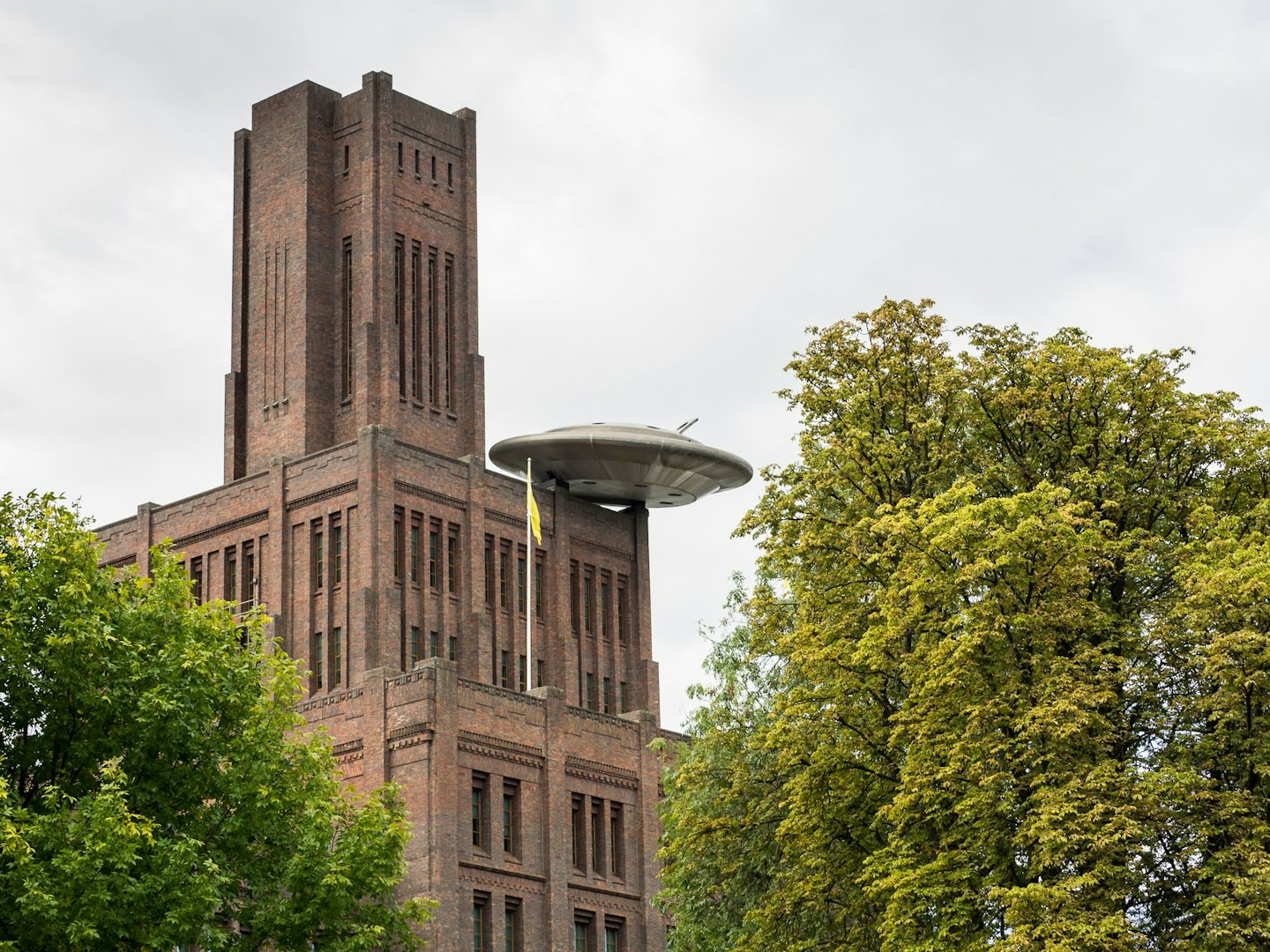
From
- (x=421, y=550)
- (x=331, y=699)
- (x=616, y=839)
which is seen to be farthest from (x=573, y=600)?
(x=331, y=699)

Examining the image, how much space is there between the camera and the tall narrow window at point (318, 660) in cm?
7262

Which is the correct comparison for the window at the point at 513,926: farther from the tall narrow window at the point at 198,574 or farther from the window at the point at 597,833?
the tall narrow window at the point at 198,574

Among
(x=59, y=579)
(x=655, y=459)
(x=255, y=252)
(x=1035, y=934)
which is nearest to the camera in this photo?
(x=1035, y=934)

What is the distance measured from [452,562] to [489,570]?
75.6 inches

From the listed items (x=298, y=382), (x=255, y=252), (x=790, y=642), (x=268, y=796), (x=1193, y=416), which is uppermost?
(x=255, y=252)

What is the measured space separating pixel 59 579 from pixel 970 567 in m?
16.8

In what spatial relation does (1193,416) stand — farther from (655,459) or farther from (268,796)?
(655,459)

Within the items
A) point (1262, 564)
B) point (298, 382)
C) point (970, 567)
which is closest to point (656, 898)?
point (970, 567)

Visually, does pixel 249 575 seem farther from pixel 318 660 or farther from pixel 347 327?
pixel 347 327

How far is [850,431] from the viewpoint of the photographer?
1629 inches

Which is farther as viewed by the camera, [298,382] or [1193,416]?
[298,382]

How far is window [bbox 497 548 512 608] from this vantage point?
76.9 m

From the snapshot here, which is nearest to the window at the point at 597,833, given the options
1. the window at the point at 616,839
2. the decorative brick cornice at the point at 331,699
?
the window at the point at 616,839

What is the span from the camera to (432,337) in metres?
80.5
